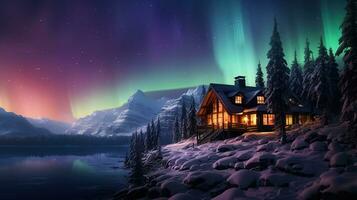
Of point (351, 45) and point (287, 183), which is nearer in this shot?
point (287, 183)

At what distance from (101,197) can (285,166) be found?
2503 centimetres

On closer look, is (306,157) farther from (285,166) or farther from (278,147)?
(278,147)

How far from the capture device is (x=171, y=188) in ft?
86.7

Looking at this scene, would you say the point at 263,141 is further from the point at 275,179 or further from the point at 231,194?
the point at 231,194

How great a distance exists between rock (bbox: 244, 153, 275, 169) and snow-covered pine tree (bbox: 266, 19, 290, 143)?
9.61m

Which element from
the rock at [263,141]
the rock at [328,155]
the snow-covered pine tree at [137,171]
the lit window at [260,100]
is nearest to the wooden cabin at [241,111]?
the lit window at [260,100]

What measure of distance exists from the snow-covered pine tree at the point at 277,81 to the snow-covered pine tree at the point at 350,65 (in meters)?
8.39

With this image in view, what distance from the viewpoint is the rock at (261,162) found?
89.4ft

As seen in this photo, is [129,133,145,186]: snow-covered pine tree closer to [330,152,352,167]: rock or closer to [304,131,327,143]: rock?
[304,131,327,143]: rock

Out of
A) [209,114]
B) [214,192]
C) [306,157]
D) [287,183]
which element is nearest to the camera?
[287,183]

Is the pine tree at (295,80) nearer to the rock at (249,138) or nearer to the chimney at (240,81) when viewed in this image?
the chimney at (240,81)

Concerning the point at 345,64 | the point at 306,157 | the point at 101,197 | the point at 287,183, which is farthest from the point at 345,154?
the point at 101,197

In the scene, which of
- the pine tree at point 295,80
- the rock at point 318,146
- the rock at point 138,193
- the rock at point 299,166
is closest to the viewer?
the rock at point 299,166

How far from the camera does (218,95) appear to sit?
172 feet
